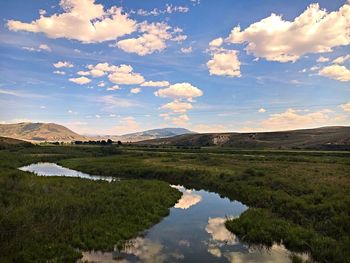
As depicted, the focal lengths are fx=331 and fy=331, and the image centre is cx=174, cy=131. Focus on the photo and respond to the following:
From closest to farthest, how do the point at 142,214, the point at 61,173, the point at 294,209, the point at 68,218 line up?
the point at 68,218, the point at 142,214, the point at 294,209, the point at 61,173

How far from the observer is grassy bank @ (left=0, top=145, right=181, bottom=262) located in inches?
730

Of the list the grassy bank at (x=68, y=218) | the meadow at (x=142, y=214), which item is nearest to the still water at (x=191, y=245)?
the meadow at (x=142, y=214)

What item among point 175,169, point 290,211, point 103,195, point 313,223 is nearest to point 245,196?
point 290,211

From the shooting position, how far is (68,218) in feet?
79.5

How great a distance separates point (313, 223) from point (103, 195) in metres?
19.9

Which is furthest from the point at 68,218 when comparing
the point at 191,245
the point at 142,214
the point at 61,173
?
the point at 61,173

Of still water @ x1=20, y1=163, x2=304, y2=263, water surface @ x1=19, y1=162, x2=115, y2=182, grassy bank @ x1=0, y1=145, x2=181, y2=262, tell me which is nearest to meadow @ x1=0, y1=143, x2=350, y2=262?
grassy bank @ x1=0, y1=145, x2=181, y2=262

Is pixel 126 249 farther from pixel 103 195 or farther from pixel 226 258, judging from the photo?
pixel 103 195

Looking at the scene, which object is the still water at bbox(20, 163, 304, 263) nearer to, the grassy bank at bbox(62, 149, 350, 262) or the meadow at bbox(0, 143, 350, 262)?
the meadow at bbox(0, 143, 350, 262)

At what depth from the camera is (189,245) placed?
860 inches

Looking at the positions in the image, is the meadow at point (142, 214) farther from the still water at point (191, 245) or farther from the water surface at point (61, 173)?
the water surface at point (61, 173)

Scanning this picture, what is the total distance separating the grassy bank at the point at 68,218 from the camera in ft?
60.8

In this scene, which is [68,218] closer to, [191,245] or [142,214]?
[142,214]

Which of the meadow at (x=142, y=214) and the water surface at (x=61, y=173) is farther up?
the meadow at (x=142, y=214)
